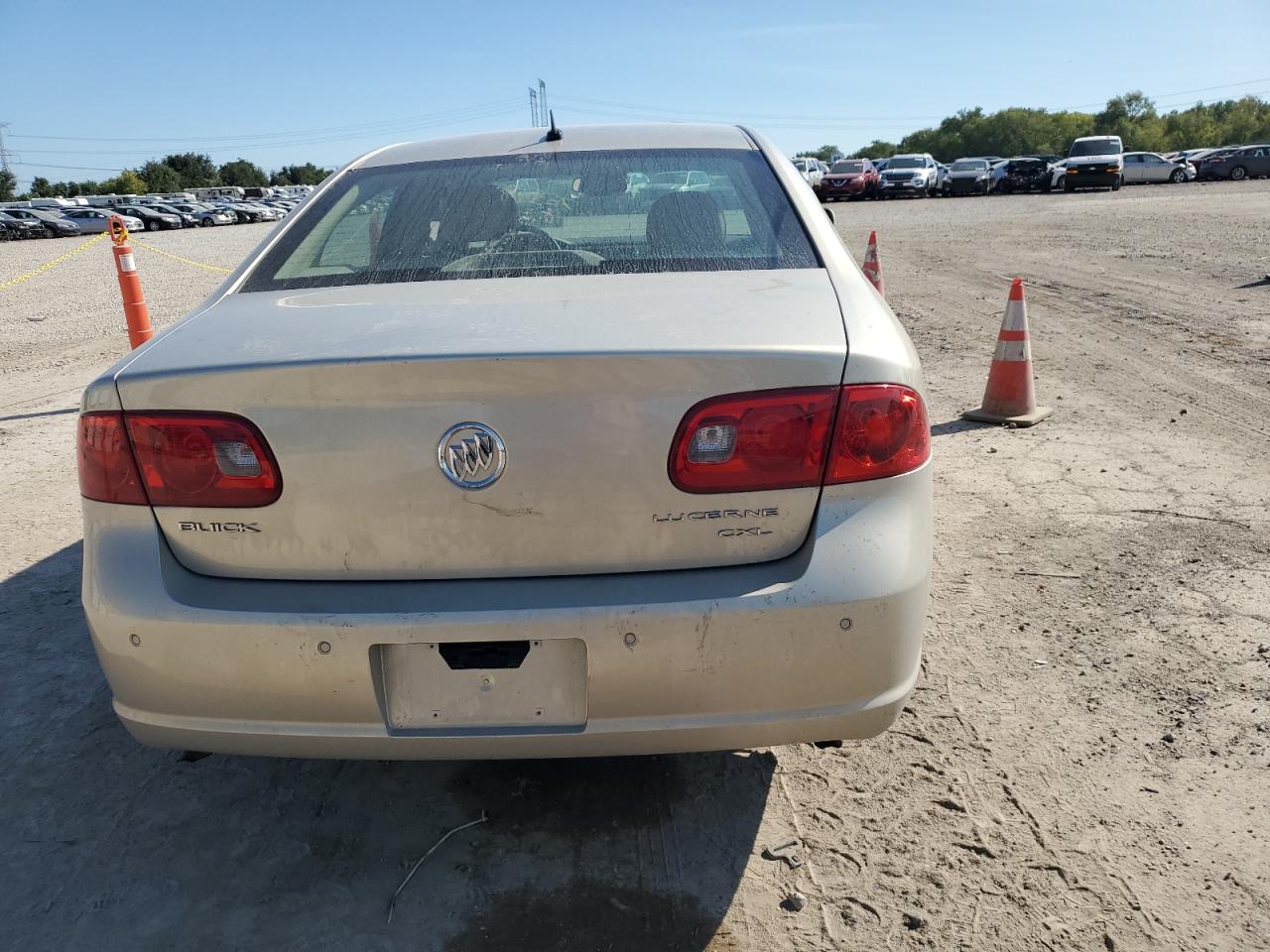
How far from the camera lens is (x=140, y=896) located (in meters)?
2.23

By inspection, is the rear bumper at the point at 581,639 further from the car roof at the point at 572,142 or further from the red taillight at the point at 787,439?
the car roof at the point at 572,142

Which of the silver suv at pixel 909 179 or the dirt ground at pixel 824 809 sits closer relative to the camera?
the dirt ground at pixel 824 809

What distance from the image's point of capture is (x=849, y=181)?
124ft

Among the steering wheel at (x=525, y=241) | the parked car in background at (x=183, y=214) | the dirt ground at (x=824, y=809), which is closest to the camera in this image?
the dirt ground at (x=824, y=809)

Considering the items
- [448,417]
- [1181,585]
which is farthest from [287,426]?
[1181,585]

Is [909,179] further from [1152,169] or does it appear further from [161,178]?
[161,178]

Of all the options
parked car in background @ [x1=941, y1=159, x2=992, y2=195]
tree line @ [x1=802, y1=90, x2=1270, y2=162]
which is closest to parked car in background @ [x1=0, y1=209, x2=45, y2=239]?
parked car in background @ [x1=941, y1=159, x2=992, y2=195]

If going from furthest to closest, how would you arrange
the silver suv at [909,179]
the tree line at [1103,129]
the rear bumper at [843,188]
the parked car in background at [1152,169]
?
the tree line at [1103,129] → the parked car in background at [1152,169] → the silver suv at [909,179] → the rear bumper at [843,188]

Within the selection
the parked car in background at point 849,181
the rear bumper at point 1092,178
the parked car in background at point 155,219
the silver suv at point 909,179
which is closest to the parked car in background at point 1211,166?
the rear bumper at point 1092,178

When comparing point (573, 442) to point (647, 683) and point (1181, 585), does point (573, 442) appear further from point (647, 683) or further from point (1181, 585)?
point (1181, 585)

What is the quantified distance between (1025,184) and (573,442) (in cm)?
4116

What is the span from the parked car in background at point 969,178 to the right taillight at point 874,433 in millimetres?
39743

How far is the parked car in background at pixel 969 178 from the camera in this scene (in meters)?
37.8

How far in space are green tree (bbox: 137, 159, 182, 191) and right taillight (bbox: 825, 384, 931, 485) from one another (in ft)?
363
